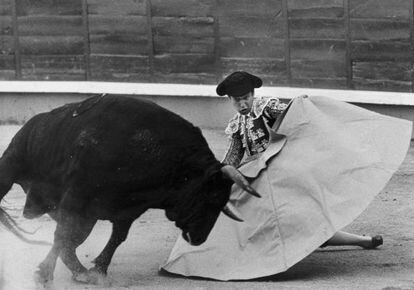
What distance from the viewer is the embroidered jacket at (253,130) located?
7398mm

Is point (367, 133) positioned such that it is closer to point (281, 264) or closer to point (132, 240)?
point (281, 264)

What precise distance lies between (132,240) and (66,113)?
150 centimetres

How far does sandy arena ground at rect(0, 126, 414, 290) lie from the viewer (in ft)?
22.4

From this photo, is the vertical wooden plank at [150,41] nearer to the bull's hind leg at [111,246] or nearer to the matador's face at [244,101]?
the matador's face at [244,101]

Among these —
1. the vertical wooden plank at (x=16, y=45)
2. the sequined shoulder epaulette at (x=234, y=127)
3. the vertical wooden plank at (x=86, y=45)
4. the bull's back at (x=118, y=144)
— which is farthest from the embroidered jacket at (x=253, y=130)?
the vertical wooden plank at (x=16, y=45)

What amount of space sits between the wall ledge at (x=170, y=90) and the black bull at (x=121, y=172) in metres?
4.80

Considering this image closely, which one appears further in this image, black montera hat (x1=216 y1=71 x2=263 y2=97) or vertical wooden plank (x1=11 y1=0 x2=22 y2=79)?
vertical wooden plank (x1=11 y1=0 x2=22 y2=79)

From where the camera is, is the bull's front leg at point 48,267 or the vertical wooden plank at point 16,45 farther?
the vertical wooden plank at point 16,45

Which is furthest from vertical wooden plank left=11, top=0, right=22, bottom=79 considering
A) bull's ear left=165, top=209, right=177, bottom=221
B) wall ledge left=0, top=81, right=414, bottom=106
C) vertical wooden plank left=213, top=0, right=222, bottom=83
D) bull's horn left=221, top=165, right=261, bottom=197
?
bull's horn left=221, top=165, right=261, bottom=197

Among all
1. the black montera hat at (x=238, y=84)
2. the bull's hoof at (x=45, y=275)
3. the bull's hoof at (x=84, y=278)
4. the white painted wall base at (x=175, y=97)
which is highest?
the black montera hat at (x=238, y=84)

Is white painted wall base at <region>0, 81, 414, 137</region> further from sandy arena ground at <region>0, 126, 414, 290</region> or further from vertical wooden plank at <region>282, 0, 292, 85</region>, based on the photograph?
sandy arena ground at <region>0, 126, 414, 290</region>

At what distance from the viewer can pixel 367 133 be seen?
7.37 metres

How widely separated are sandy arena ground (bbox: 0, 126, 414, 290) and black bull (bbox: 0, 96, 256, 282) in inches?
10.7

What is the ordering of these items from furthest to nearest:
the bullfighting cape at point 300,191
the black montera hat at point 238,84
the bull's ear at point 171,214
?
the black montera hat at point 238,84
the bullfighting cape at point 300,191
the bull's ear at point 171,214
